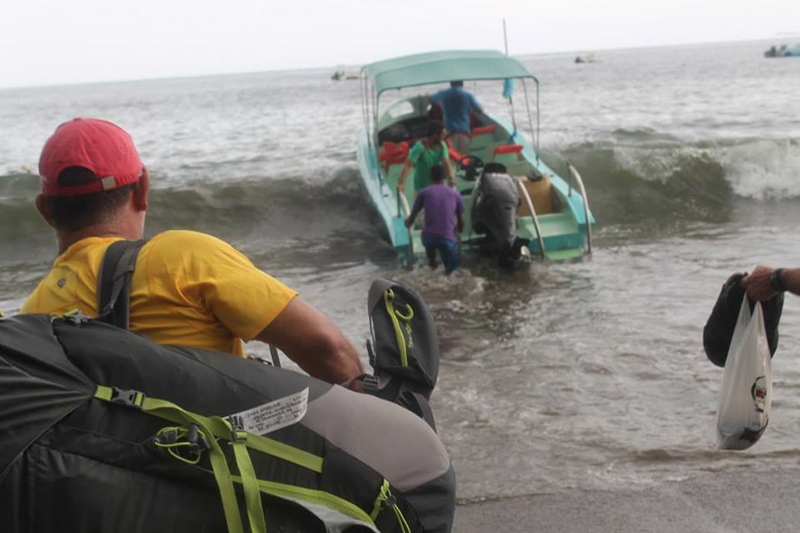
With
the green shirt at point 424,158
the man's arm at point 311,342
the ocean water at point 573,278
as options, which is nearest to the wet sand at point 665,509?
the ocean water at point 573,278

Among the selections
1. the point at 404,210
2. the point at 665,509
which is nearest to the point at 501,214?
the point at 404,210

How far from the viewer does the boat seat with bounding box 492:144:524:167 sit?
39.0ft

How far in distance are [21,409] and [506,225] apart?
27.7 ft

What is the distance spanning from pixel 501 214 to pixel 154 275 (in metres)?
8.04

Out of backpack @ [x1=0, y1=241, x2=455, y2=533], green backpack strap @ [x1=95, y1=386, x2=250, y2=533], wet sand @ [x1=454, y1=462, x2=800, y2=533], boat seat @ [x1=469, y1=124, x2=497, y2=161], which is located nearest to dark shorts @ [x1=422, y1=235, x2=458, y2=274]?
boat seat @ [x1=469, y1=124, x2=497, y2=161]

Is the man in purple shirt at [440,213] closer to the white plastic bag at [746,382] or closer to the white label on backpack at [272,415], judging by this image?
the white plastic bag at [746,382]

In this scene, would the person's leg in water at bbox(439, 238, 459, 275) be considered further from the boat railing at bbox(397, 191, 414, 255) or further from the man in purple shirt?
the boat railing at bbox(397, 191, 414, 255)

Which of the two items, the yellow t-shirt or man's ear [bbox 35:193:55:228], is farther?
man's ear [bbox 35:193:55:228]

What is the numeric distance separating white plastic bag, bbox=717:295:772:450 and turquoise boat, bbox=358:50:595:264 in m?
6.48

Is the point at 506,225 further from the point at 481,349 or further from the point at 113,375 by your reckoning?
the point at 113,375

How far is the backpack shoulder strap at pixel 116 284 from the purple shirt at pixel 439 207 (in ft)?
24.3

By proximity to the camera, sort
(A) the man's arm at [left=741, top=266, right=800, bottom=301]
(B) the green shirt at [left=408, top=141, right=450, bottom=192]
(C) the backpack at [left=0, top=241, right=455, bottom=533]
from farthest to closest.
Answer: (B) the green shirt at [left=408, top=141, right=450, bottom=192] < (A) the man's arm at [left=741, top=266, right=800, bottom=301] < (C) the backpack at [left=0, top=241, right=455, bottom=533]

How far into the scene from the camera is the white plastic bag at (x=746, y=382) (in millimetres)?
3355

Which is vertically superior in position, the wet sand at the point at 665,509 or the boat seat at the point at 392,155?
the boat seat at the point at 392,155
